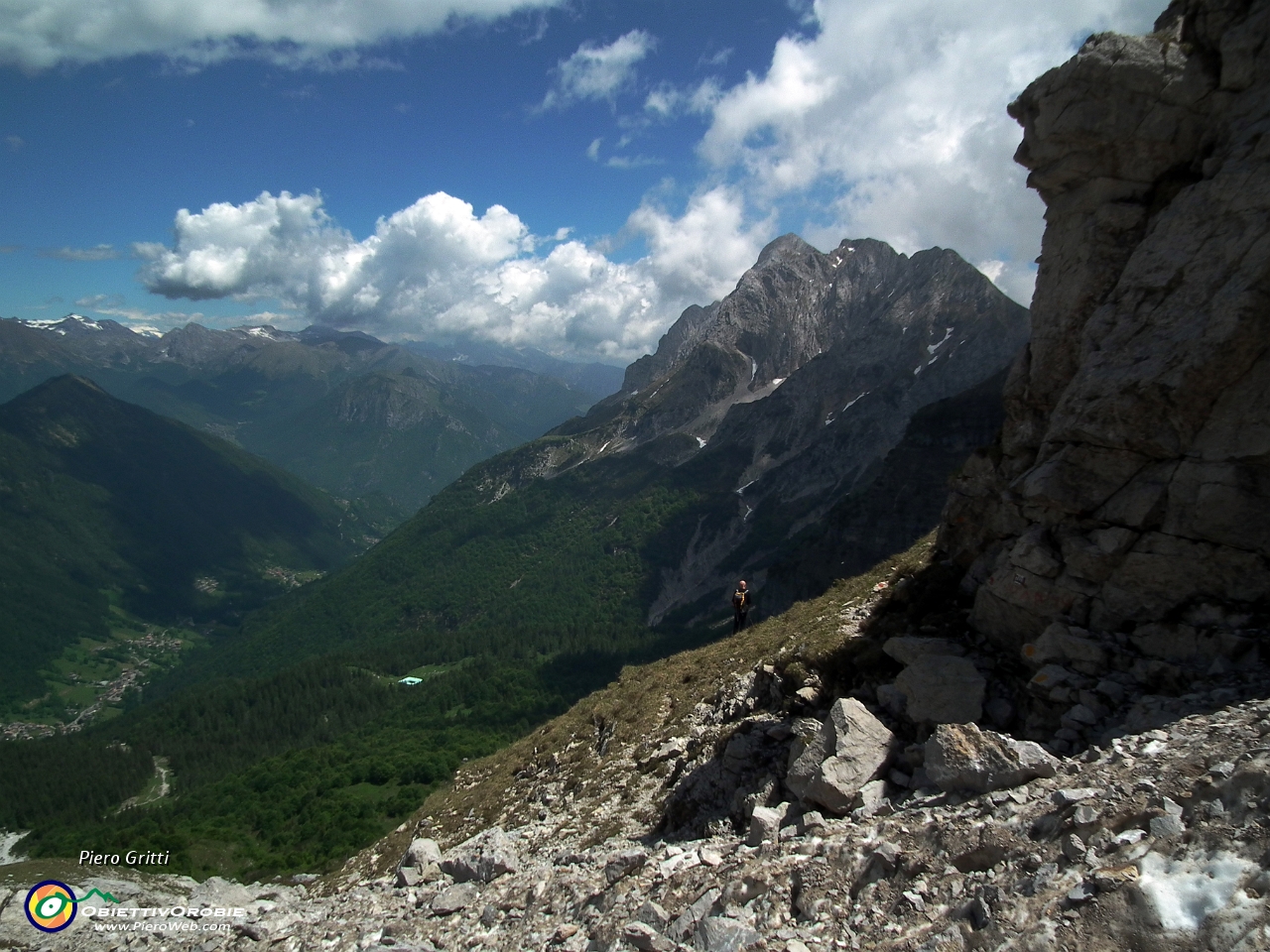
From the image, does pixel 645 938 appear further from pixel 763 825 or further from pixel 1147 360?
pixel 1147 360

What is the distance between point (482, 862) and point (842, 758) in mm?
8974

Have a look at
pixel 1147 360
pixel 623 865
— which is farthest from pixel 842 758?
pixel 1147 360

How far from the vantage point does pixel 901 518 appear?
322 feet

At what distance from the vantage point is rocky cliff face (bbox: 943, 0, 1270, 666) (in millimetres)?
12578

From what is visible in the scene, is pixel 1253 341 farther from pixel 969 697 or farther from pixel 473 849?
pixel 473 849

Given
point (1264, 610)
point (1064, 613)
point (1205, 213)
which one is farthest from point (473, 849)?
point (1205, 213)

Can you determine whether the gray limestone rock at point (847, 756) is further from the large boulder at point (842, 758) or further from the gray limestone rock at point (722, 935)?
the gray limestone rock at point (722, 935)

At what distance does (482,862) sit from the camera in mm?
15586

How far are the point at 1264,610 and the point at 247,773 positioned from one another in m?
118

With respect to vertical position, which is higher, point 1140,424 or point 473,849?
point 1140,424

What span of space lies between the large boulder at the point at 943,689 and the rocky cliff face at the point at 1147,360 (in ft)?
5.50

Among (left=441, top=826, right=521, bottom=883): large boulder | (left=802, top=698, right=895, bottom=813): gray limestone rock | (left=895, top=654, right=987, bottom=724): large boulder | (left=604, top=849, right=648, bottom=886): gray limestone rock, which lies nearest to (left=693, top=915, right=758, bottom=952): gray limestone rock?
(left=604, top=849, right=648, bottom=886): gray limestone rock

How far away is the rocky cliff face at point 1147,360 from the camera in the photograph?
12578 millimetres

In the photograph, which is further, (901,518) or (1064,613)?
(901,518)
